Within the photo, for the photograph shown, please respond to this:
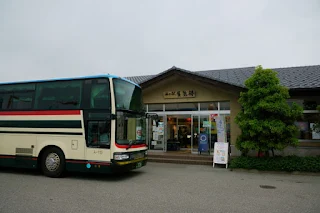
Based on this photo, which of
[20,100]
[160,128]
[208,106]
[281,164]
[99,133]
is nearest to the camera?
[99,133]

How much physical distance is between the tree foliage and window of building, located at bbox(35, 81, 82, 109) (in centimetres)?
673

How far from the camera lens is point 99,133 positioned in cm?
781

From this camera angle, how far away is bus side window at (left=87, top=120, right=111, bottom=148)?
7.70 m

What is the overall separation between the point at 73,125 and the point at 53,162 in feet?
5.03

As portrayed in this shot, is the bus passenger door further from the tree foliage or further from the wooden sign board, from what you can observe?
the wooden sign board

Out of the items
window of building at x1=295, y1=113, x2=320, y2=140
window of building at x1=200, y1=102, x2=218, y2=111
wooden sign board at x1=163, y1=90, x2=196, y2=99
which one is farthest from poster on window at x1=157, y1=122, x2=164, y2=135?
window of building at x1=295, y1=113, x2=320, y2=140

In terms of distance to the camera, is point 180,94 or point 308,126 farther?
point 180,94

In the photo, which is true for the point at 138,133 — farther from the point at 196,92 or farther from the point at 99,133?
the point at 196,92

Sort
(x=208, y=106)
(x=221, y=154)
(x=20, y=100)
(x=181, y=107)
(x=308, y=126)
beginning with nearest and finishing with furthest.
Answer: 1. (x=20, y=100)
2. (x=221, y=154)
3. (x=308, y=126)
4. (x=208, y=106)
5. (x=181, y=107)

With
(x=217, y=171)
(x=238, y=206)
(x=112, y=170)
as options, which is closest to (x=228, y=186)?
(x=238, y=206)

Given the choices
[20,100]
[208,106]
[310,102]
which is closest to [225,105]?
[208,106]

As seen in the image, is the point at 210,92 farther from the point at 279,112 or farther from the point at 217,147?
the point at 279,112

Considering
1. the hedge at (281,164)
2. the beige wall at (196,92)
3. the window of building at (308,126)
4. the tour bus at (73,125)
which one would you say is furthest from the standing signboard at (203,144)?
the tour bus at (73,125)

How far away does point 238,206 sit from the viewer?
539 centimetres
